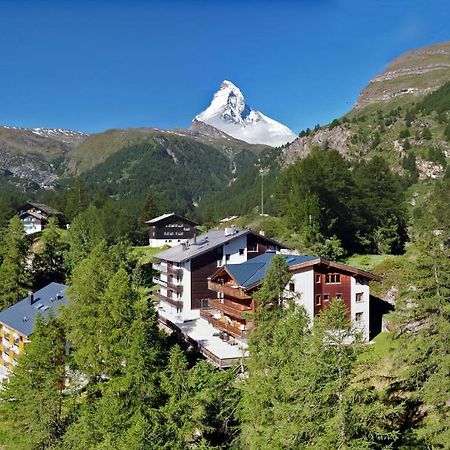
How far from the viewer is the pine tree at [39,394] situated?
35344 millimetres

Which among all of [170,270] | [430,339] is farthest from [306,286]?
[430,339]

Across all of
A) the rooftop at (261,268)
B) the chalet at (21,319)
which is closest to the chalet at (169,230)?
the chalet at (21,319)

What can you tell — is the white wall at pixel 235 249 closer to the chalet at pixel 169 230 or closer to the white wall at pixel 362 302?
the white wall at pixel 362 302

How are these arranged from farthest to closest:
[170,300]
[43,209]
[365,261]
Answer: [43,209]
[365,261]
[170,300]

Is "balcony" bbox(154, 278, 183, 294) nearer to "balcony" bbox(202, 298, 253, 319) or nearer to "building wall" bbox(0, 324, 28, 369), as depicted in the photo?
"balcony" bbox(202, 298, 253, 319)

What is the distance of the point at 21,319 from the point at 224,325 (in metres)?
23.2

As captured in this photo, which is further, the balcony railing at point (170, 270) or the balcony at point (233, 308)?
the balcony railing at point (170, 270)

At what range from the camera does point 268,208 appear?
167000 millimetres

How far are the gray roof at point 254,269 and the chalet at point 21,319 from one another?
1894 centimetres

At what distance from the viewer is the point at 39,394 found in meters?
36.2

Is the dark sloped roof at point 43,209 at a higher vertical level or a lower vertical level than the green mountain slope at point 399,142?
lower

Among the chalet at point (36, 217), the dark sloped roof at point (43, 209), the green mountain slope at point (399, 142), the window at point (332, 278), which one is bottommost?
the window at point (332, 278)

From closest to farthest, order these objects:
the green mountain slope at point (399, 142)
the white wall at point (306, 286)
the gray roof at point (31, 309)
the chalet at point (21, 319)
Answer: the white wall at point (306, 286) < the chalet at point (21, 319) < the gray roof at point (31, 309) < the green mountain slope at point (399, 142)

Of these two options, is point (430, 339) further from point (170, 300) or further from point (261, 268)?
point (170, 300)
